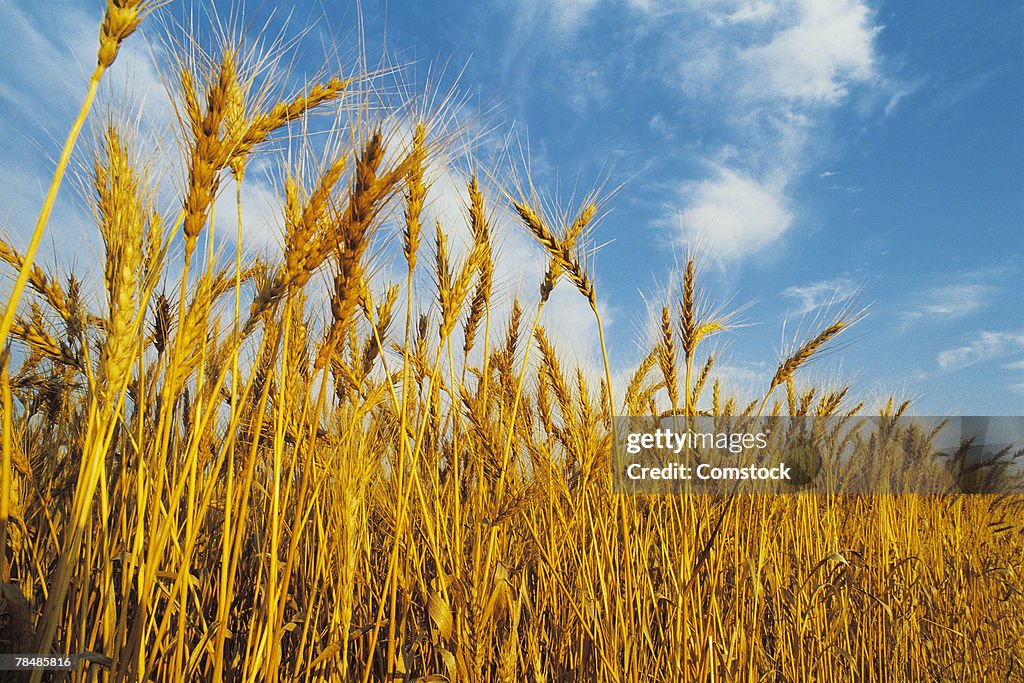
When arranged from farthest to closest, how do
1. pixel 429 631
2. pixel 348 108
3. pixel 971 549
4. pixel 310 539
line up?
1. pixel 971 549
2. pixel 310 539
3. pixel 429 631
4. pixel 348 108

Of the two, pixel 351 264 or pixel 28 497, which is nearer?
pixel 351 264

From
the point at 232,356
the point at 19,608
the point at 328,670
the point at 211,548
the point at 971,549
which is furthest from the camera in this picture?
the point at 971,549

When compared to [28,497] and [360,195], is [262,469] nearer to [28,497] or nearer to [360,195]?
[28,497]

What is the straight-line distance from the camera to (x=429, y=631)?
187 centimetres

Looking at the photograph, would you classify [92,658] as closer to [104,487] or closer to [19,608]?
[19,608]

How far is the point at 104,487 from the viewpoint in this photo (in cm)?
122

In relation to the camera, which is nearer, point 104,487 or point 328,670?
point 104,487

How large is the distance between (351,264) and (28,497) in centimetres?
166

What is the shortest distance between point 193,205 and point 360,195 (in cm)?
30

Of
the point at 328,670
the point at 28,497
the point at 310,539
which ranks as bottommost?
the point at 328,670

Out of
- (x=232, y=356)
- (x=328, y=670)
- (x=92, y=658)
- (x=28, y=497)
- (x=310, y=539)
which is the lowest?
(x=328, y=670)

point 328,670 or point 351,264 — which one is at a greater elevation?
point 351,264

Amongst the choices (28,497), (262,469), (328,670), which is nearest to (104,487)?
(328,670)

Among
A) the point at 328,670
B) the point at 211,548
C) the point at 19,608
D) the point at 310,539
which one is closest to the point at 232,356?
the point at 19,608
